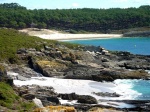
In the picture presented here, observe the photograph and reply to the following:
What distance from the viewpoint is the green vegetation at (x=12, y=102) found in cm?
2931

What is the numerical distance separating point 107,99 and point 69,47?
33283mm

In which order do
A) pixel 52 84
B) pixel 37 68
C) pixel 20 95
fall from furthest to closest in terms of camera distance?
1. pixel 37 68
2. pixel 52 84
3. pixel 20 95

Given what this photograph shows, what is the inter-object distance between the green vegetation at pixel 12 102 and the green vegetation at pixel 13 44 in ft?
82.1

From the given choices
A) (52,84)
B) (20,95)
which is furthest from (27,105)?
(52,84)

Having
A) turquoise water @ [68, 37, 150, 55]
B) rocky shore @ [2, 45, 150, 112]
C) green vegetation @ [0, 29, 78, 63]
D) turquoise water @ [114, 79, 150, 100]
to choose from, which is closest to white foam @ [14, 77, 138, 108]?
turquoise water @ [114, 79, 150, 100]

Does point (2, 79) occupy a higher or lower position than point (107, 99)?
higher

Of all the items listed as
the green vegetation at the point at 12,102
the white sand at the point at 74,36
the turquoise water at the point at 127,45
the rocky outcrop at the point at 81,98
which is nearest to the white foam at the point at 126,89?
the rocky outcrop at the point at 81,98

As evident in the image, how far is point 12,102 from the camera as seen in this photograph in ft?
102

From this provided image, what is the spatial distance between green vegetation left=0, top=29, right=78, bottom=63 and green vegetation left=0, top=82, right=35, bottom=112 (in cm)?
2502

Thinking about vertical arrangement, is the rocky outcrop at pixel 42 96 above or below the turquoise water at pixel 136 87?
above

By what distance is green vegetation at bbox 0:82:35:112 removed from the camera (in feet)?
96.2

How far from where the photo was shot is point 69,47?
7500cm

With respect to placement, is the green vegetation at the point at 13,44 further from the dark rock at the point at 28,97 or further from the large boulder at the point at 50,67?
the dark rock at the point at 28,97

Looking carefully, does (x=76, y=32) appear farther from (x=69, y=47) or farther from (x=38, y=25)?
(x=69, y=47)
